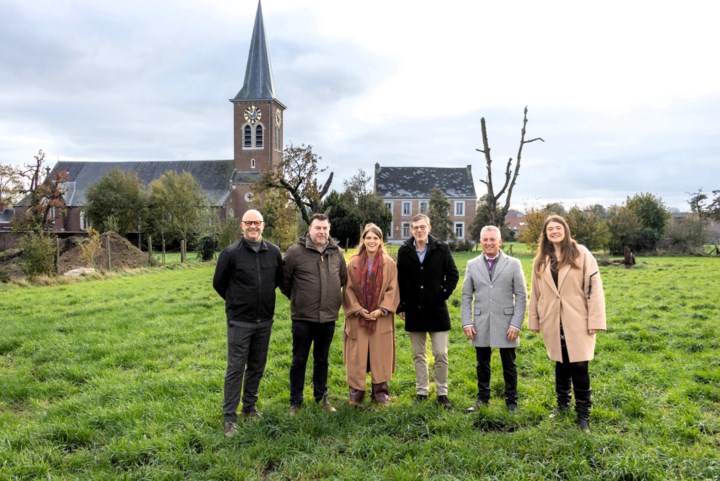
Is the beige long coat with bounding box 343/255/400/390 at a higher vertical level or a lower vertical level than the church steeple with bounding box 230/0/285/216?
lower

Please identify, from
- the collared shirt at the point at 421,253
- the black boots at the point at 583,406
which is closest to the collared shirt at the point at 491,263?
the collared shirt at the point at 421,253

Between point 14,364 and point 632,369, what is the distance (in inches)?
356

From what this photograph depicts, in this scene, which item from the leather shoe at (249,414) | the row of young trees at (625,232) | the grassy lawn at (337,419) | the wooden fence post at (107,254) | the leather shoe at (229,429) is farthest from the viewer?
the row of young trees at (625,232)

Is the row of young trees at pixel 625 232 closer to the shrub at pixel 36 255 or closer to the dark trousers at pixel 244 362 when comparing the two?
the shrub at pixel 36 255

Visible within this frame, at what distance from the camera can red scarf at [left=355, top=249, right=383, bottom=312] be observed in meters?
5.62

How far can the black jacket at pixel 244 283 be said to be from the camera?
16.5 ft

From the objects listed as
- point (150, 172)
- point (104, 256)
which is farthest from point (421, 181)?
point (104, 256)

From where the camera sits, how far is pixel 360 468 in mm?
4172

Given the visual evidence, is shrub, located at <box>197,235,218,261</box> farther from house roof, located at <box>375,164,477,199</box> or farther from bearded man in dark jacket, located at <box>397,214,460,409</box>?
house roof, located at <box>375,164,477,199</box>

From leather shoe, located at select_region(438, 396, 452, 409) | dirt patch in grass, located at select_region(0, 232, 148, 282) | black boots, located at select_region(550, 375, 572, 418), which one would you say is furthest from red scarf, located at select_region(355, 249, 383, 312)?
dirt patch in grass, located at select_region(0, 232, 148, 282)

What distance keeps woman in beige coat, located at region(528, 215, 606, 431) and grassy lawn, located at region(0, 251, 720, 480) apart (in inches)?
15.2

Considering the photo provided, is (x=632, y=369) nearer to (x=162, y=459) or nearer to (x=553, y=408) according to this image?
(x=553, y=408)

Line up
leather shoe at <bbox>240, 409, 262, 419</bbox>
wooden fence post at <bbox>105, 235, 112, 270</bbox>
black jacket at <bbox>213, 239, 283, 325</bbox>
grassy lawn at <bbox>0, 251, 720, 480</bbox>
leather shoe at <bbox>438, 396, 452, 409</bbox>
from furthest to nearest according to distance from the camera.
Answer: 1. wooden fence post at <bbox>105, 235, 112, 270</bbox>
2. leather shoe at <bbox>438, 396, 452, 409</bbox>
3. leather shoe at <bbox>240, 409, 262, 419</bbox>
4. black jacket at <bbox>213, 239, 283, 325</bbox>
5. grassy lawn at <bbox>0, 251, 720, 480</bbox>

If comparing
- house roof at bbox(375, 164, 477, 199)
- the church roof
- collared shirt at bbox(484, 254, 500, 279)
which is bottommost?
collared shirt at bbox(484, 254, 500, 279)
